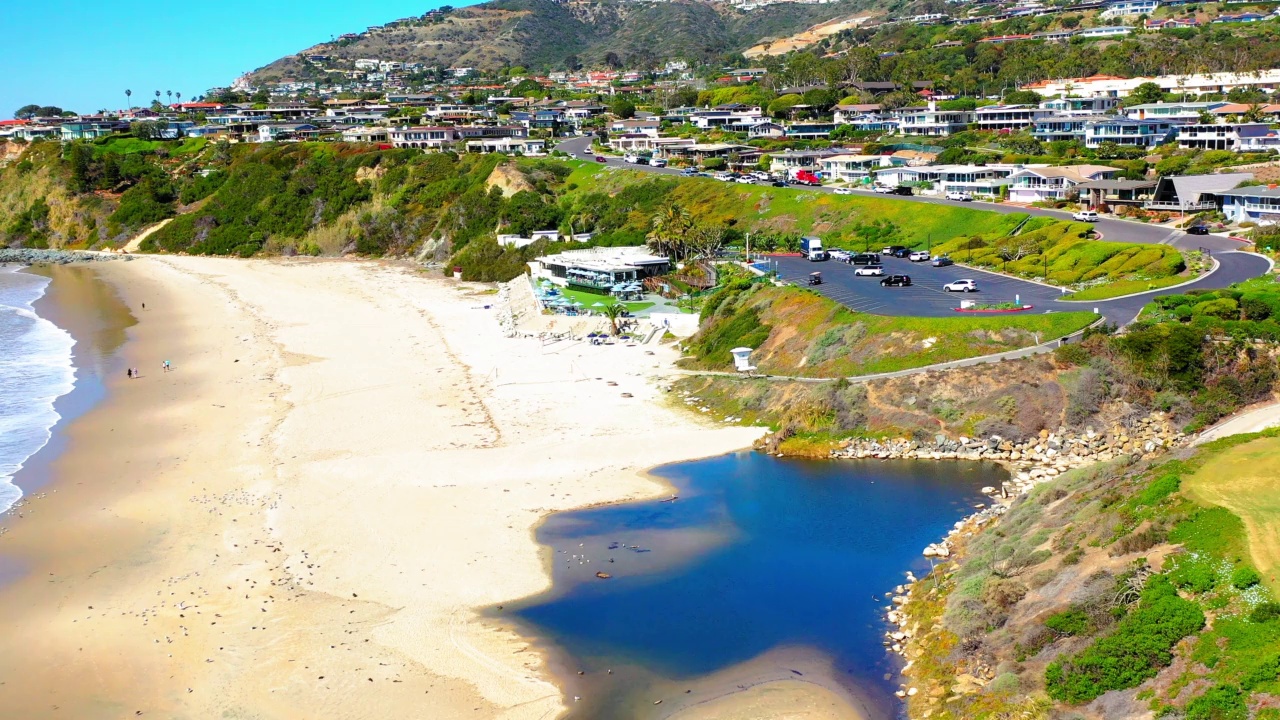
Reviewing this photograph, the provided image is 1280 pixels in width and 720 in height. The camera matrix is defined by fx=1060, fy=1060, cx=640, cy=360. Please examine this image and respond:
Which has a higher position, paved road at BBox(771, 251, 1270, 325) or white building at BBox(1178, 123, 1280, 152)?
white building at BBox(1178, 123, 1280, 152)

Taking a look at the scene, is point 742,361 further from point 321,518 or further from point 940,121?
point 940,121

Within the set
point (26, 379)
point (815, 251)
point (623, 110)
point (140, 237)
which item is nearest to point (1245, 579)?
point (815, 251)

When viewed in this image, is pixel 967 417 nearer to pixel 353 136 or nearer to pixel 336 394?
pixel 336 394

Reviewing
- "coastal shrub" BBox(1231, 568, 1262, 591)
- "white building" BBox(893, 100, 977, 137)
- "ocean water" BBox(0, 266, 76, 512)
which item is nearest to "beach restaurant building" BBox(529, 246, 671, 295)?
"ocean water" BBox(0, 266, 76, 512)

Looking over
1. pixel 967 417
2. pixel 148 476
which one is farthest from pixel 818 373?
pixel 148 476

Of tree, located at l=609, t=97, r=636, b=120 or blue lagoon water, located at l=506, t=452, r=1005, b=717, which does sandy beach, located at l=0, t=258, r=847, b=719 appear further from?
tree, located at l=609, t=97, r=636, b=120

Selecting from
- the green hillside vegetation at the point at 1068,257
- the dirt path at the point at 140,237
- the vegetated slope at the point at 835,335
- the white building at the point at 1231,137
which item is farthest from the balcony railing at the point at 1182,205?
the dirt path at the point at 140,237
